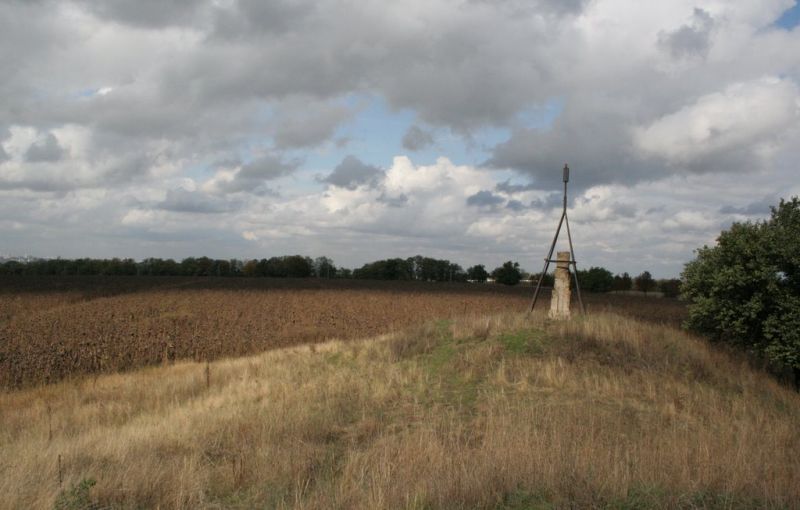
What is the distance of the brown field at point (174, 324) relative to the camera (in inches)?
776

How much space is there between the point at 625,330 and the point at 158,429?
1143 centimetres

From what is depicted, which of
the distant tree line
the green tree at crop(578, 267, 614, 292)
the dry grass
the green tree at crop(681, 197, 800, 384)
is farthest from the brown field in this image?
the distant tree line

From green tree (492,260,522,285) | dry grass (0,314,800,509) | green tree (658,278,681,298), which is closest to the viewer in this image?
dry grass (0,314,800,509)

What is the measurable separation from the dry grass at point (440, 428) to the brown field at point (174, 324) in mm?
2398

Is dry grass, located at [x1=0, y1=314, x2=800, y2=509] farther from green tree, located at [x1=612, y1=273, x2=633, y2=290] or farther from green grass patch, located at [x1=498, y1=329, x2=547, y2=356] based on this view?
green tree, located at [x1=612, y1=273, x2=633, y2=290]

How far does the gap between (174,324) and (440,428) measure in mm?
21271

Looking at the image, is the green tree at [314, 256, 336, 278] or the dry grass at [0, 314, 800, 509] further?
the green tree at [314, 256, 336, 278]

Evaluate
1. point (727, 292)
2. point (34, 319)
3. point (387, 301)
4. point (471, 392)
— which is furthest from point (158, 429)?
point (387, 301)

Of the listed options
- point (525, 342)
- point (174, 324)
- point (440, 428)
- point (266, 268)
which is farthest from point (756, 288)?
point (266, 268)

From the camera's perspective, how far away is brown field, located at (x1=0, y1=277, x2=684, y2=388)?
19703 mm

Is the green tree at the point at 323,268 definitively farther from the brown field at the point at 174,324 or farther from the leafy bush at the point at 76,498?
the leafy bush at the point at 76,498

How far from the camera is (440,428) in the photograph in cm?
929

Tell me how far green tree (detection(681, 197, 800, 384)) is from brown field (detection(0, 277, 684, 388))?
6.14 meters

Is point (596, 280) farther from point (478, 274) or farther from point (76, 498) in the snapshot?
point (76, 498)
